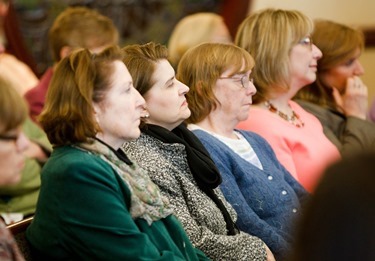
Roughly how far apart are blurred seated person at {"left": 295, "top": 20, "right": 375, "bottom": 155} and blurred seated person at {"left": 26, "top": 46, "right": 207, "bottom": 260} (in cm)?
186

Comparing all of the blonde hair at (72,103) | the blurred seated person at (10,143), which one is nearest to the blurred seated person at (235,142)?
the blonde hair at (72,103)

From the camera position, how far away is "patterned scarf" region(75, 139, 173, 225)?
2.40 m

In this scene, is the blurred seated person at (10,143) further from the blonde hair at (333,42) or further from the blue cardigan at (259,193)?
the blonde hair at (333,42)

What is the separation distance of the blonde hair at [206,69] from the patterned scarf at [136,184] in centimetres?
70

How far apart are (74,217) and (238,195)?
90cm

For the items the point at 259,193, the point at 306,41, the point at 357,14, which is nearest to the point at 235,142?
the point at 259,193

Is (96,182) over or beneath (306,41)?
over

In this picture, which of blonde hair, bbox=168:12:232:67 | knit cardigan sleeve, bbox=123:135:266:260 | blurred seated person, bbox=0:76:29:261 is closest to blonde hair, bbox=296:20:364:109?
blonde hair, bbox=168:12:232:67

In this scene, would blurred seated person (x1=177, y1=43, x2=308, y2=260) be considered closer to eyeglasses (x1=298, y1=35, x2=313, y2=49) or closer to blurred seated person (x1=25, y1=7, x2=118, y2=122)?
eyeglasses (x1=298, y1=35, x2=313, y2=49)

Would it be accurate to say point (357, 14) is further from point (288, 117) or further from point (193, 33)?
point (288, 117)

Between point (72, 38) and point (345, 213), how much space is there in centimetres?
325

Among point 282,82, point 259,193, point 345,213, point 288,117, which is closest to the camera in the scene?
point 345,213

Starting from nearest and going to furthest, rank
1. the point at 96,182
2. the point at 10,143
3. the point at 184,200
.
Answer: the point at 10,143 → the point at 96,182 → the point at 184,200

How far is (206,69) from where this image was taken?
3160 mm
